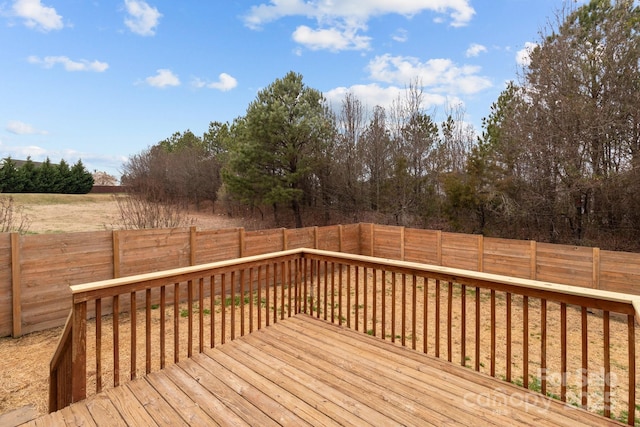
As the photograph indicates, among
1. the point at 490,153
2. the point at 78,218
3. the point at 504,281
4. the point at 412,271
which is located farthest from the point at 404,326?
the point at 78,218

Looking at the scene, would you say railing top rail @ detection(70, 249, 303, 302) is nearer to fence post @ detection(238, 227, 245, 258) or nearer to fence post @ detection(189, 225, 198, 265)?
fence post @ detection(189, 225, 198, 265)

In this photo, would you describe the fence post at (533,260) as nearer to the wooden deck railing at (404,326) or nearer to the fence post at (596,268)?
the wooden deck railing at (404,326)

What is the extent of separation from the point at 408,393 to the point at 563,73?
347 inches

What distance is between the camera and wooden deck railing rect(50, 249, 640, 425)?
5.92 feet

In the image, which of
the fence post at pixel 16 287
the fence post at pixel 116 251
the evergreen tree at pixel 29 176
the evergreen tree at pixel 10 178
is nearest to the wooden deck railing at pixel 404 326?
the fence post at pixel 116 251

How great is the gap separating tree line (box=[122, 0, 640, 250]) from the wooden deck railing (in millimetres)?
3022

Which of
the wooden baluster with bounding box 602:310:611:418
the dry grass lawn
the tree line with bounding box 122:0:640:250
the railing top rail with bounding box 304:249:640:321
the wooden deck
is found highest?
the tree line with bounding box 122:0:640:250

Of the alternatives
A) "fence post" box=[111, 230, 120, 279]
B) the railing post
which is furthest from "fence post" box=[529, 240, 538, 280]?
"fence post" box=[111, 230, 120, 279]

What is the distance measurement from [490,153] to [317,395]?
8990 mm

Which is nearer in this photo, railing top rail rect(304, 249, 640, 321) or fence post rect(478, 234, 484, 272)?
railing top rail rect(304, 249, 640, 321)

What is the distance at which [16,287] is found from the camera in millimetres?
3801

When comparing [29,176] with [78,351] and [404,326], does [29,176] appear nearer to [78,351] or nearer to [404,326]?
[78,351]

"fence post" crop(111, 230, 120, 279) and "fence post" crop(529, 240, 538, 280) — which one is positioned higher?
"fence post" crop(111, 230, 120, 279)

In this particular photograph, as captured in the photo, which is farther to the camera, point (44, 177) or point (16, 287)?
point (44, 177)
